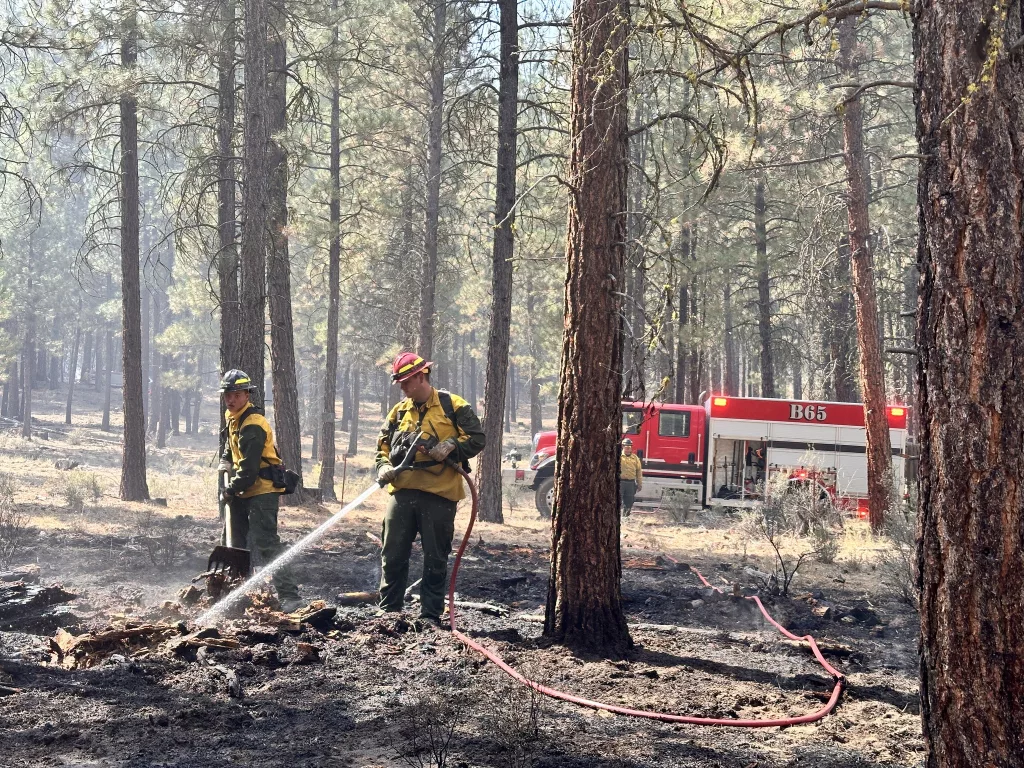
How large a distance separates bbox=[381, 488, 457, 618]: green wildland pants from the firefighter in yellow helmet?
948 millimetres

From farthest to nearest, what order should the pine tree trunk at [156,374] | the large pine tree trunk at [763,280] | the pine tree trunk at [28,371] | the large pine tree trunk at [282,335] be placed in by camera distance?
1. the pine tree trunk at [156,374]
2. the pine tree trunk at [28,371]
3. the large pine tree trunk at [763,280]
4. the large pine tree trunk at [282,335]

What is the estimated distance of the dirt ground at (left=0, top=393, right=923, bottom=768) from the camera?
4309mm

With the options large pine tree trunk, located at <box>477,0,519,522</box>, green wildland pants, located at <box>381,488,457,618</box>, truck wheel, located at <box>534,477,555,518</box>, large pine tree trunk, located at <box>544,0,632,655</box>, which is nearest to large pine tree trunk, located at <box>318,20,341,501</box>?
truck wheel, located at <box>534,477,555,518</box>

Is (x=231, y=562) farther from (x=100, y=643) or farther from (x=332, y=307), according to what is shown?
(x=332, y=307)

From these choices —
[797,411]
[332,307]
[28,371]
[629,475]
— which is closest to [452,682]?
[629,475]

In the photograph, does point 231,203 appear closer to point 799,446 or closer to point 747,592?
point 799,446

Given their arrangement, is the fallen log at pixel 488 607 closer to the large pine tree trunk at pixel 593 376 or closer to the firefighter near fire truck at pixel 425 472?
the firefighter near fire truck at pixel 425 472

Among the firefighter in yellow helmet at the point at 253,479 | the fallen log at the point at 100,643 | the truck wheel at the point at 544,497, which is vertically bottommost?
the truck wheel at the point at 544,497

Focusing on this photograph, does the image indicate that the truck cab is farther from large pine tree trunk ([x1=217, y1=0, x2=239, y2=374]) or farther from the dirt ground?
the dirt ground

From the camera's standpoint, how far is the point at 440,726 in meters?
4.47

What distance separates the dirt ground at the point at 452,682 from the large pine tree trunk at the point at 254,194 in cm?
276

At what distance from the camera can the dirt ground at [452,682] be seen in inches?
170

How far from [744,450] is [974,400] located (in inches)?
608

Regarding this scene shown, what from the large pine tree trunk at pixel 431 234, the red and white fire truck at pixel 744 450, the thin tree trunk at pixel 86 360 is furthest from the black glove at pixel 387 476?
the thin tree trunk at pixel 86 360
